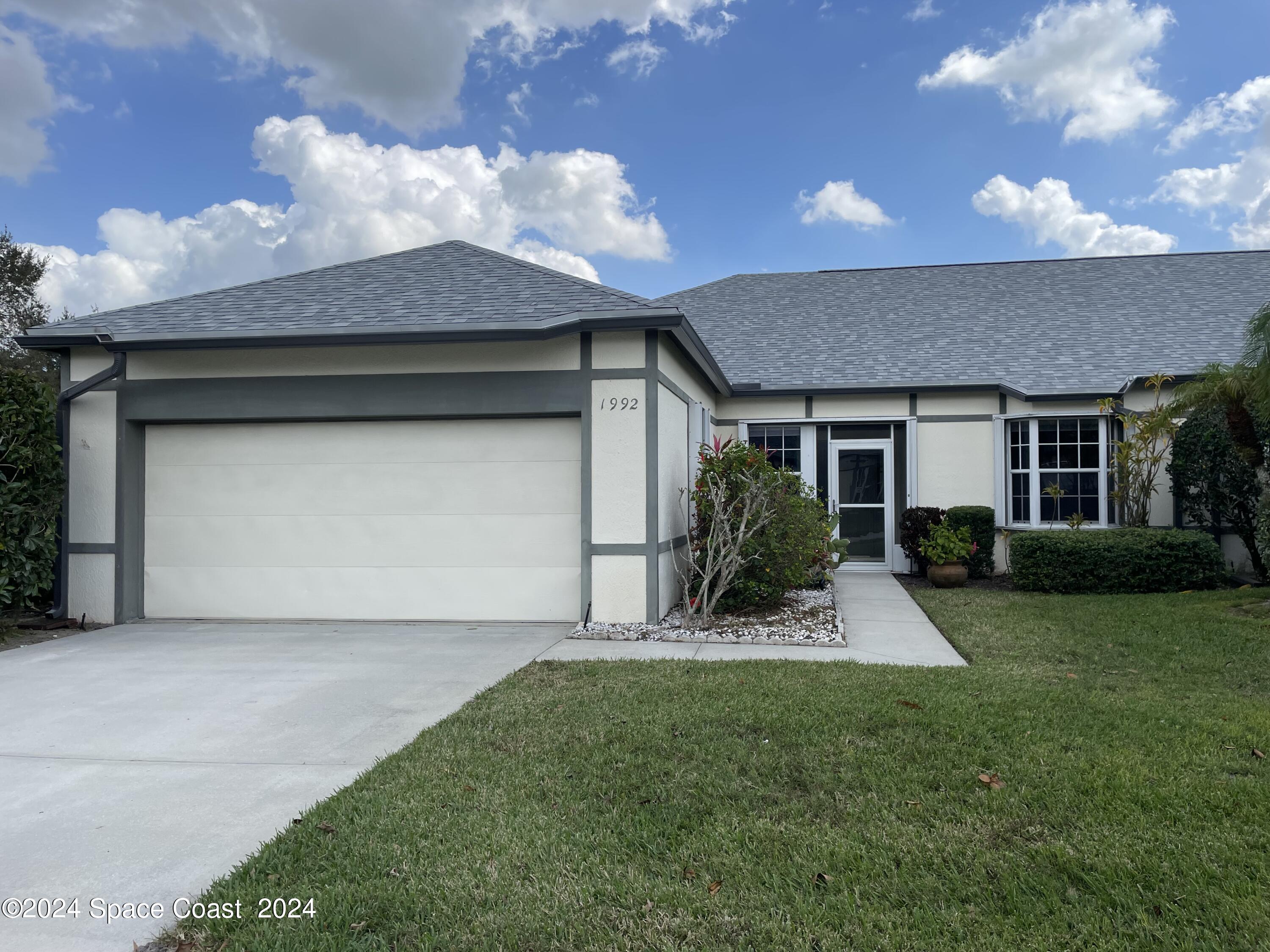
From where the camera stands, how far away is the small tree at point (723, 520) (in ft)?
26.2

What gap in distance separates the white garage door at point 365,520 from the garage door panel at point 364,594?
0.01m

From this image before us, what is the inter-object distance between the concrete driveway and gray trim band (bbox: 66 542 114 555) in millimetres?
911

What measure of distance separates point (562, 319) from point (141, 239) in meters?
16.2

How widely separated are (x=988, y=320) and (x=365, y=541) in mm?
11874

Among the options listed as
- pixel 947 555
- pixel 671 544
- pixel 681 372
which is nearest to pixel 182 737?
pixel 671 544

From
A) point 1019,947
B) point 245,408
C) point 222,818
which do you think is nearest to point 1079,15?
point 245,408

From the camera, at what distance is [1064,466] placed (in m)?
11.9

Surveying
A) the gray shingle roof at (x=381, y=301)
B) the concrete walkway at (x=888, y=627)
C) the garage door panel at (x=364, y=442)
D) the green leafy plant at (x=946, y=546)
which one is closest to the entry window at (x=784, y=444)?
the concrete walkway at (x=888, y=627)

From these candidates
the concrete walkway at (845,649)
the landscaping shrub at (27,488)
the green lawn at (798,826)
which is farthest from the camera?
the landscaping shrub at (27,488)

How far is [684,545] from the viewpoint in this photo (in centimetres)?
920

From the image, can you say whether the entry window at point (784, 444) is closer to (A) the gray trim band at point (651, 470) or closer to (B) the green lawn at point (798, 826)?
(A) the gray trim band at point (651, 470)

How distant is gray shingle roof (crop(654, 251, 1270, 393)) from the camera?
12.7m

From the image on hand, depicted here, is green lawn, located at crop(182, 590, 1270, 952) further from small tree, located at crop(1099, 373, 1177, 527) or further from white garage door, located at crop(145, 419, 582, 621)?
small tree, located at crop(1099, 373, 1177, 527)

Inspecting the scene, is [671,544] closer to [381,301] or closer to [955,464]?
[381,301]
